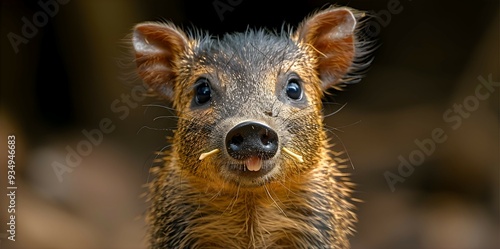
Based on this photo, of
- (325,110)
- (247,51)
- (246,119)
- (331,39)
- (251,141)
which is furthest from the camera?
(325,110)

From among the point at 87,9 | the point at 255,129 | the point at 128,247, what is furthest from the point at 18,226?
the point at 255,129

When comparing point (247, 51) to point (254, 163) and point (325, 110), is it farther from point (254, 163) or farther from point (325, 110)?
point (325, 110)

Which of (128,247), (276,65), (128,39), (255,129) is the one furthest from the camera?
(128,247)

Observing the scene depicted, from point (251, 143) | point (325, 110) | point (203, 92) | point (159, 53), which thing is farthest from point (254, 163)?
point (325, 110)

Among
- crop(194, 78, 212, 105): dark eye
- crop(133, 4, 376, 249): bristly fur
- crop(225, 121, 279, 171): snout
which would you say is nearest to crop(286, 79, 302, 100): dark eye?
crop(133, 4, 376, 249): bristly fur

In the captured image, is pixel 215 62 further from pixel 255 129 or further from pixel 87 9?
pixel 87 9

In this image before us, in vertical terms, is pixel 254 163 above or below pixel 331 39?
below
